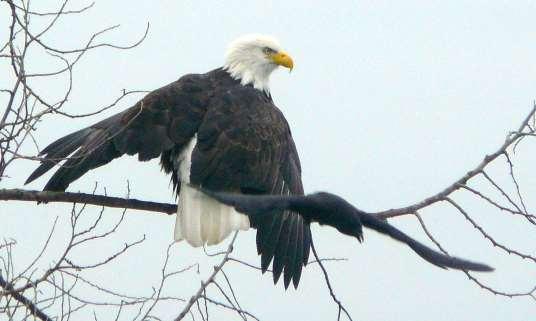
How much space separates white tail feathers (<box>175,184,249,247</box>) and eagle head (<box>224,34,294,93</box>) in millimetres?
1346

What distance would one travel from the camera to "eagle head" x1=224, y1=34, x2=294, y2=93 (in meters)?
6.35

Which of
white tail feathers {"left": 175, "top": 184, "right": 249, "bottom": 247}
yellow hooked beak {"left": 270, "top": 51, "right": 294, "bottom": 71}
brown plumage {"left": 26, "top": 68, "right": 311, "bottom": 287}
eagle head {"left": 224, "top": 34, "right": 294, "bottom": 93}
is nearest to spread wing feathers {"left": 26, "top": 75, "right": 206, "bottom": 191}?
brown plumage {"left": 26, "top": 68, "right": 311, "bottom": 287}

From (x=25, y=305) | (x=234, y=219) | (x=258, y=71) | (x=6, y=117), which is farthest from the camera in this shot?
(x=258, y=71)

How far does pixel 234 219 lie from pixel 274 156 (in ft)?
1.55

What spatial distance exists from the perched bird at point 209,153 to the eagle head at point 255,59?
0.56m

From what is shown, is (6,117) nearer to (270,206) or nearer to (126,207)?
(126,207)

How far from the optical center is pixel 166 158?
542 cm

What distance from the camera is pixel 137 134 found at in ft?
16.7

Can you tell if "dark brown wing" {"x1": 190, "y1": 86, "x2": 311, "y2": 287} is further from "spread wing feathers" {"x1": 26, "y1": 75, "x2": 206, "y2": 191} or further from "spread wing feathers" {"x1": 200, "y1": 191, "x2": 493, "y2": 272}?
"spread wing feathers" {"x1": 200, "y1": 191, "x2": 493, "y2": 272}

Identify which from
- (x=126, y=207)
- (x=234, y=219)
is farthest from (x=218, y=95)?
(x=126, y=207)

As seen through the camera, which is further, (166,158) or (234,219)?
(166,158)

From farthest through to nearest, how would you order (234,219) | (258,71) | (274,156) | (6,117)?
(258,71) < (274,156) < (234,219) < (6,117)

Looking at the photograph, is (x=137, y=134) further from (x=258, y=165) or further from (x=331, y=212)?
(x=331, y=212)

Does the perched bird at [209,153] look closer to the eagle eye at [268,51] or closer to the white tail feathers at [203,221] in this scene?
the white tail feathers at [203,221]
